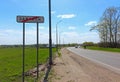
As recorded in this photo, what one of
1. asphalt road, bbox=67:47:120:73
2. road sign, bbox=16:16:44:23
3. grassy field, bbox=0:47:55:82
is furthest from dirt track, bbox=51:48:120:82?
road sign, bbox=16:16:44:23

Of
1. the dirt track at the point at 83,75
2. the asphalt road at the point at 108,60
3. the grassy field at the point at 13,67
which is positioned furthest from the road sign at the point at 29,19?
the asphalt road at the point at 108,60

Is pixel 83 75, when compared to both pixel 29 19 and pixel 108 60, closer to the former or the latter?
pixel 29 19

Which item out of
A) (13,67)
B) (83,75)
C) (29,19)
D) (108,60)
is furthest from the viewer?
(108,60)

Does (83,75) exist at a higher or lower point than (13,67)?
higher

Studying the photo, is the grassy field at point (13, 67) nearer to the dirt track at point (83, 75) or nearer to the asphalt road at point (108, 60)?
the dirt track at point (83, 75)

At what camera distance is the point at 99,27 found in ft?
332

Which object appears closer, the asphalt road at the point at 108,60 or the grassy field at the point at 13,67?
the grassy field at the point at 13,67

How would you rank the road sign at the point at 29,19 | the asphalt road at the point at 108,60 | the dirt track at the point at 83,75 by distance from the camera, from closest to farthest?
the road sign at the point at 29,19
the dirt track at the point at 83,75
the asphalt road at the point at 108,60

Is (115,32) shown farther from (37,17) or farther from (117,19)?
(37,17)

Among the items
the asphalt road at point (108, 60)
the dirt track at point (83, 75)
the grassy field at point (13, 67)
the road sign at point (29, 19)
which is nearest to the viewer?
the road sign at point (29, 19)

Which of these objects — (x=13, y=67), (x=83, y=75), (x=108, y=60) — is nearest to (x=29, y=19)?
(x=83, y=75)

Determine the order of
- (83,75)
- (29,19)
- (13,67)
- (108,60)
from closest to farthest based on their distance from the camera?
(29,19) → (83,75) → (13,67) → (108,60)

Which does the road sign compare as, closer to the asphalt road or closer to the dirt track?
the dirt track

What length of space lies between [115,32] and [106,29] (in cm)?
427
